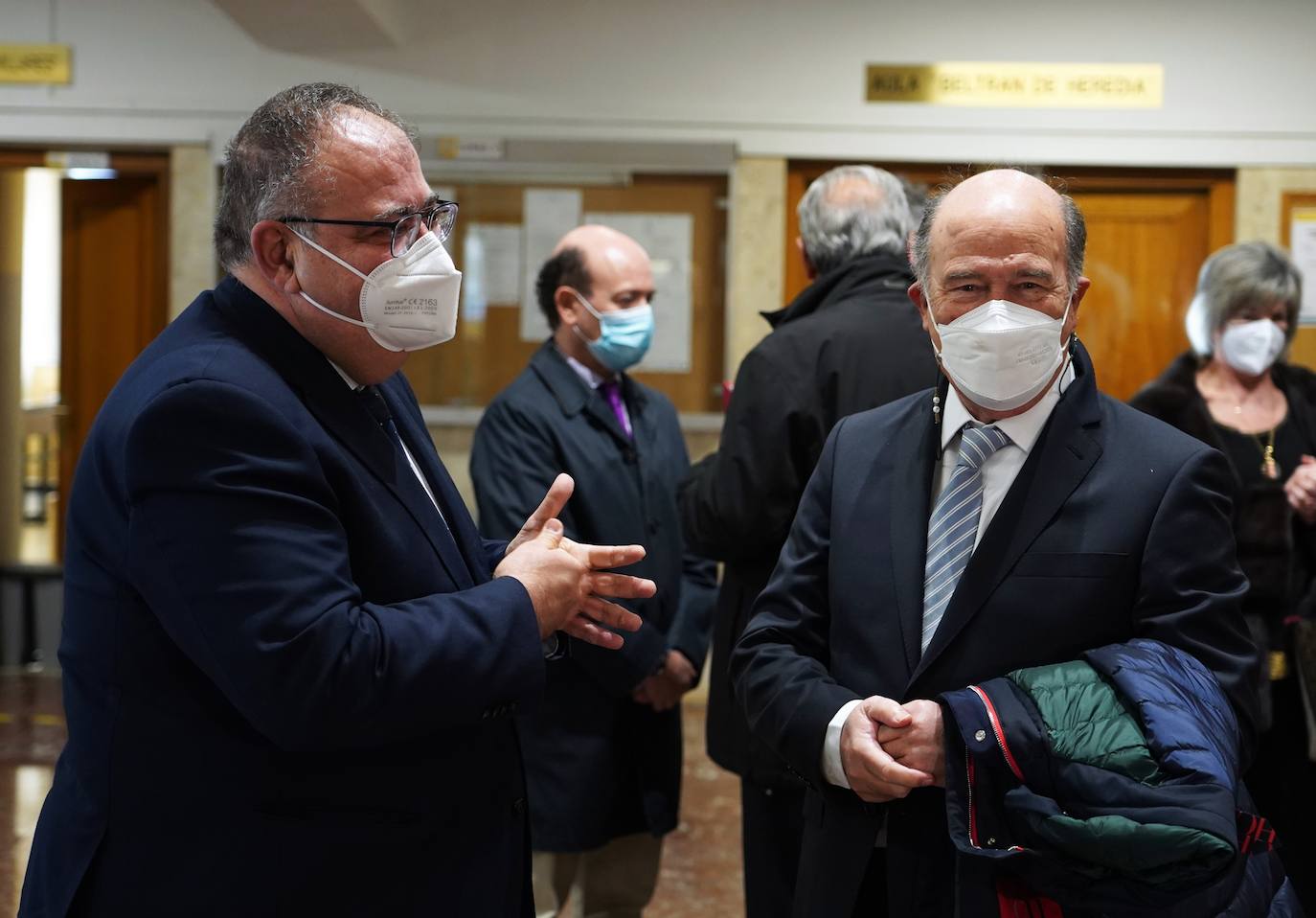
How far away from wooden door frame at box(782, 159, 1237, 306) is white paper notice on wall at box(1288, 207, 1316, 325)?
0.83 ft

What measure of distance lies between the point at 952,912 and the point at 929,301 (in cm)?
80

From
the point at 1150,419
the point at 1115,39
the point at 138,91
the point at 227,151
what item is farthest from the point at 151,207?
the point at 1150,419

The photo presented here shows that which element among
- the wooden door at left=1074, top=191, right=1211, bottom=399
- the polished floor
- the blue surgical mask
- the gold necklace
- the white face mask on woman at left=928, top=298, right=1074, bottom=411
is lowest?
the polished floor

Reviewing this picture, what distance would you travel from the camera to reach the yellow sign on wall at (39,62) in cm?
585

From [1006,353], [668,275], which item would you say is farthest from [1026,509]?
[668,275]

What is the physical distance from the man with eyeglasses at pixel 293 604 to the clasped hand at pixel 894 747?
354 mm

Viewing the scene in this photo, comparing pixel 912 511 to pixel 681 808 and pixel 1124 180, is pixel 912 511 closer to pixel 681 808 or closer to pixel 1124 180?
pixel 681 808

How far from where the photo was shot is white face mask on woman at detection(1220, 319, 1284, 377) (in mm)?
3119

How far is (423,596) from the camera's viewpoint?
4.95 ft

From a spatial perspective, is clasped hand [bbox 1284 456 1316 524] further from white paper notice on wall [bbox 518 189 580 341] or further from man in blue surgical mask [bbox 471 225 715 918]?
white paper notice on wall [bbox 518 189 580 341]

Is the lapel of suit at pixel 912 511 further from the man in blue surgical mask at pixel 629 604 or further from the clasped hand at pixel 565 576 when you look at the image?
the man in blue surgical mask at pixel 629 604

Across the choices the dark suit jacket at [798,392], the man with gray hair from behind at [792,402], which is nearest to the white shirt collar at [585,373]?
the man with gray hair from behind at [792,402]

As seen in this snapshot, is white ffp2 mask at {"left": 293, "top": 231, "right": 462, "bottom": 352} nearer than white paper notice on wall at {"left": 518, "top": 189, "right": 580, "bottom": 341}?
Yes

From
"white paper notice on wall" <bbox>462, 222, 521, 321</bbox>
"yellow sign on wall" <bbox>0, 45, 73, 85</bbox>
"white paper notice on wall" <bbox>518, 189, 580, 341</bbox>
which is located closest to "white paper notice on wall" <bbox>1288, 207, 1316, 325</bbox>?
"white paper notice on wall" <bbox>518, 189, 580, 341</bbox>
